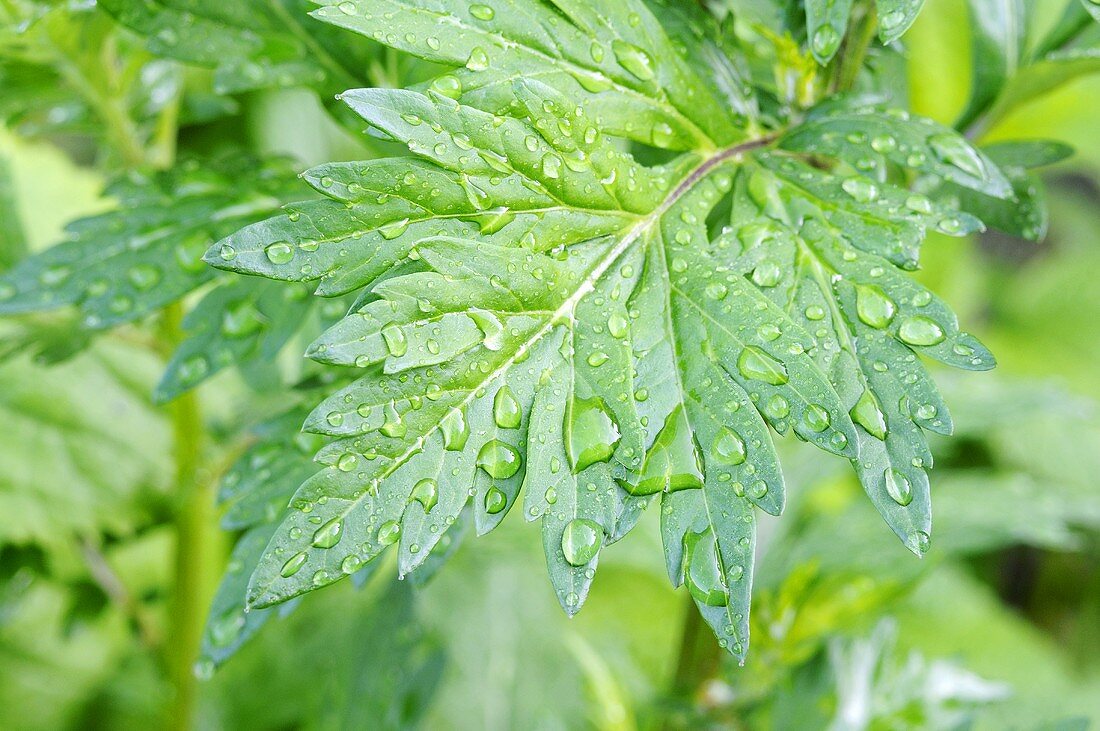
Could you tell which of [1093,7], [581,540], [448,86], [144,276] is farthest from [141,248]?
[1093,7]

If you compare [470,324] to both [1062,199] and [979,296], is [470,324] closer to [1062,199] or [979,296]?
[979,296]

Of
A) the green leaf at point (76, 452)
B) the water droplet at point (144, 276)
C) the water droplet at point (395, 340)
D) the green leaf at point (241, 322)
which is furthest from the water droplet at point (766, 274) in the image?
the green leaf at point (76, 452)

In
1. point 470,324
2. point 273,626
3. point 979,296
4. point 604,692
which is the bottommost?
point 979,296

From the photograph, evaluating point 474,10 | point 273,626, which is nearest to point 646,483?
point 474,10

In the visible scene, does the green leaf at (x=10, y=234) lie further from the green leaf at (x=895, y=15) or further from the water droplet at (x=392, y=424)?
the green leaf at (x=895, y=15)

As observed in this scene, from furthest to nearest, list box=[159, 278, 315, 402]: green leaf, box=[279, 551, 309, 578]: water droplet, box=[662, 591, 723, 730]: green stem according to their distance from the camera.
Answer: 1. box=[662, 591, 723, 730]: green stem
2. box=[159, 278, 315, 402]: green leaf
3. box=[279, 551, 309, 578]: water droplet

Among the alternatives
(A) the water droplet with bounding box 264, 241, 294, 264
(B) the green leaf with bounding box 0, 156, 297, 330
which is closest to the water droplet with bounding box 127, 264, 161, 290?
(B) the green leaf with bounding box 0, 156, 297, 330

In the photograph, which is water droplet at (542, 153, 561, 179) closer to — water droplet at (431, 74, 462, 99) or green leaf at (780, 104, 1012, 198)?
water droplet at (431, 74, 462, 99)

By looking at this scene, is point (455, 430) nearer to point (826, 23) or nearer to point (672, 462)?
point (672, 462)
